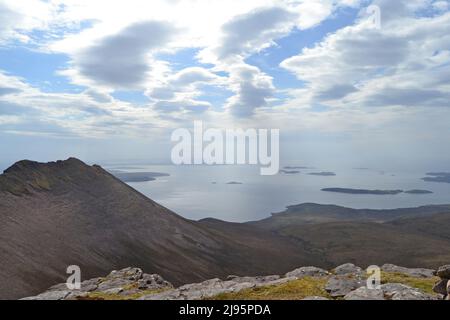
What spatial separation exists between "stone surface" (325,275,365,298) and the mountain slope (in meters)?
82.5

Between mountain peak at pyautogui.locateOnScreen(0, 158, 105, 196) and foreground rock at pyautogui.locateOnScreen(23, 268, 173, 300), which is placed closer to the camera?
foreground rock at pyautogui.locateOnScreen(23, 268, 173, 300)

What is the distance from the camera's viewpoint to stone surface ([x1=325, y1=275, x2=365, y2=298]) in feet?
98.2

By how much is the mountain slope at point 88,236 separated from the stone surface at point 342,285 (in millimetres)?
82476

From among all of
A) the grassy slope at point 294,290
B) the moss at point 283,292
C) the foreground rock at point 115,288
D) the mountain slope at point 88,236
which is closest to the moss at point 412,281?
the grassy slope at point 294,290

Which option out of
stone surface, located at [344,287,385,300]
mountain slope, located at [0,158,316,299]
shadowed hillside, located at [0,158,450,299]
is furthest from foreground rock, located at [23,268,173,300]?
shadowed hillside, located at [0,158,450,299]

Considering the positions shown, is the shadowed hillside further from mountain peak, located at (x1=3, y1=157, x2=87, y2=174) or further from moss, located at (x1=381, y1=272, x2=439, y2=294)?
moss, located at (x1=381, y1=272, x2=439, y2=294)

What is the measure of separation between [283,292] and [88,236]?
126m

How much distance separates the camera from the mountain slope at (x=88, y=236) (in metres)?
108

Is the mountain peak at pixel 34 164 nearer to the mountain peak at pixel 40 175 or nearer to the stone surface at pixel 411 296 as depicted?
the mountain peak at pixel 40 175

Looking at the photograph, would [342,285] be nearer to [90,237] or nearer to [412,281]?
[412,281]

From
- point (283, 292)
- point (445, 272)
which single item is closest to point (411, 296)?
point (445, 272)
